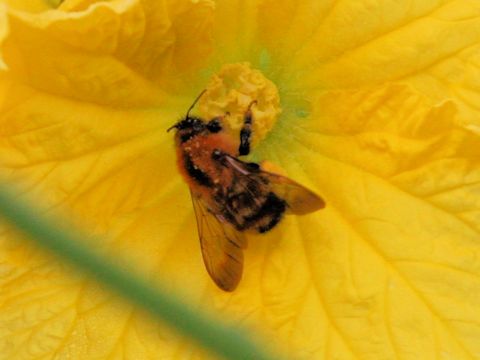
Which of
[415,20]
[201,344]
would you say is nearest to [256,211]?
[415,20]

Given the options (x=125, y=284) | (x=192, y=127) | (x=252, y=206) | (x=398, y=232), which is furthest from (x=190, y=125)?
(x=125, y=284)

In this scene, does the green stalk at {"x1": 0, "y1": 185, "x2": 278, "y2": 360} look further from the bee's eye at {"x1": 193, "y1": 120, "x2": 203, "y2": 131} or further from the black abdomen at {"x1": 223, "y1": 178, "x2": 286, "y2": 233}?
the bee's eye at {"x1": 193, "y1": 120, "x2": 203, "y2": 131}

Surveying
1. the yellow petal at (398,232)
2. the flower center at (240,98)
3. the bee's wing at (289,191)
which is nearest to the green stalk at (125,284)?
the bee's wing at (289,191)

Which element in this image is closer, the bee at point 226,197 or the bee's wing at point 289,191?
the bee's wing at point 289,191

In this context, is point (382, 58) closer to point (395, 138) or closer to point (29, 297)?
point (395, 138)

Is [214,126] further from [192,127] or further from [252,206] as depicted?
[252,206]

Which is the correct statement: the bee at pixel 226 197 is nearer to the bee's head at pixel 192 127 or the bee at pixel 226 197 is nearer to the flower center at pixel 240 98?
the bee's head at pixel 192 127
